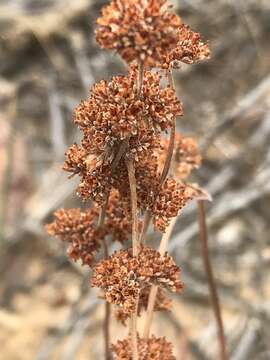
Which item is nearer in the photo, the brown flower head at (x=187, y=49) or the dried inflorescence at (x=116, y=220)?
the brown flower head at (x=187, y=49)

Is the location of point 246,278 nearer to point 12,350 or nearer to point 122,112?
point 12,350

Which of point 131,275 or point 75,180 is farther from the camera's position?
point 75,180

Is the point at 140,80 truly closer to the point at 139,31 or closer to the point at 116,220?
the point at 139,31

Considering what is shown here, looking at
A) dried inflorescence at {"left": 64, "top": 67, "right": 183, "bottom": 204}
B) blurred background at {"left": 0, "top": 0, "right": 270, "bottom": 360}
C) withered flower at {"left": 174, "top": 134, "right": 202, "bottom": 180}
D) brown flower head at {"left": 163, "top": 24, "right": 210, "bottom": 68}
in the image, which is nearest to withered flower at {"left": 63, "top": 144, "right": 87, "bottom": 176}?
dried inflorescence at {"left": 64, "top": 67, "right": 183, "bottom": 204}

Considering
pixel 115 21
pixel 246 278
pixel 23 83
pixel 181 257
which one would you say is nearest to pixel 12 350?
pixel 181 257

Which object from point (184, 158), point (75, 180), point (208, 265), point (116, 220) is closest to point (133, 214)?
point (116, 220)

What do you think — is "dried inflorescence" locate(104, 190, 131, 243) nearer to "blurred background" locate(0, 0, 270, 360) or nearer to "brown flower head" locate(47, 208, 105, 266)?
"brown flower head" locate(47, 208, 105, 266)

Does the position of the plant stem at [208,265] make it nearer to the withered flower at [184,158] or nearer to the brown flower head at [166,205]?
the withered flower at [184,158]

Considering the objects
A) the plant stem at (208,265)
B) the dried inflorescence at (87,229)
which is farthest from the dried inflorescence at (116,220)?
the plant stem at (208,265)
